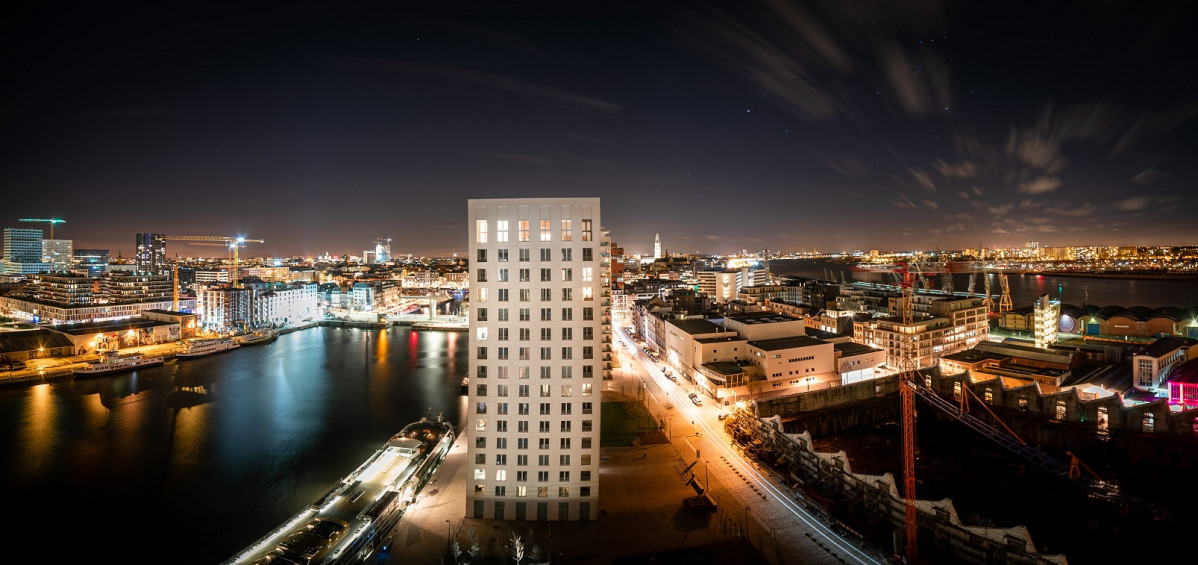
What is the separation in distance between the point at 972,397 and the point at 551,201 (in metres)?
21.2

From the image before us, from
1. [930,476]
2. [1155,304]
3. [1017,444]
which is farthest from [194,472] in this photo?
[1155,304]

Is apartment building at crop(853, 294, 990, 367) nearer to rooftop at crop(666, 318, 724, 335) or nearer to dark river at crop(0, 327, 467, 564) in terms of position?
rooftop at crop(666, 318, 724, 335)

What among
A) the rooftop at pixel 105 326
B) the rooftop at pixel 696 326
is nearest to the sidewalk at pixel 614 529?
the rooftop at pixel 696 326

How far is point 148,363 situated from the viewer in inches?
1371

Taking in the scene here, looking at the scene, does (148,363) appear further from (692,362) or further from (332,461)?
(692,362)

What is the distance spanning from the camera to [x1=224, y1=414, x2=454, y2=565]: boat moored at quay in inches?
446

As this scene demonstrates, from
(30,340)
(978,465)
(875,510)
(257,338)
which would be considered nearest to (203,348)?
(257,338)

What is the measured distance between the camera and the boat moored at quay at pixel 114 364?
103 feet

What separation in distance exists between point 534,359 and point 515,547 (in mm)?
4014

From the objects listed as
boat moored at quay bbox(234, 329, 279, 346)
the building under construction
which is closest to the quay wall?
the building under construction

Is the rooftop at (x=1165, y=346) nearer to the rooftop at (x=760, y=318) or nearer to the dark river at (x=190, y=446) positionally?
the rooftop at (x=760, y=318)

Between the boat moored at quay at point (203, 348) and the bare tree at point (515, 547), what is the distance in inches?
1547

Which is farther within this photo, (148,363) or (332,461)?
(148,363)

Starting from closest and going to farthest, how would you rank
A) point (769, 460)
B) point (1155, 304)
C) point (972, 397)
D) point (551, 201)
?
point (551, 201)
point (769, 460)
point (972, 397)
point (1155, 304)
